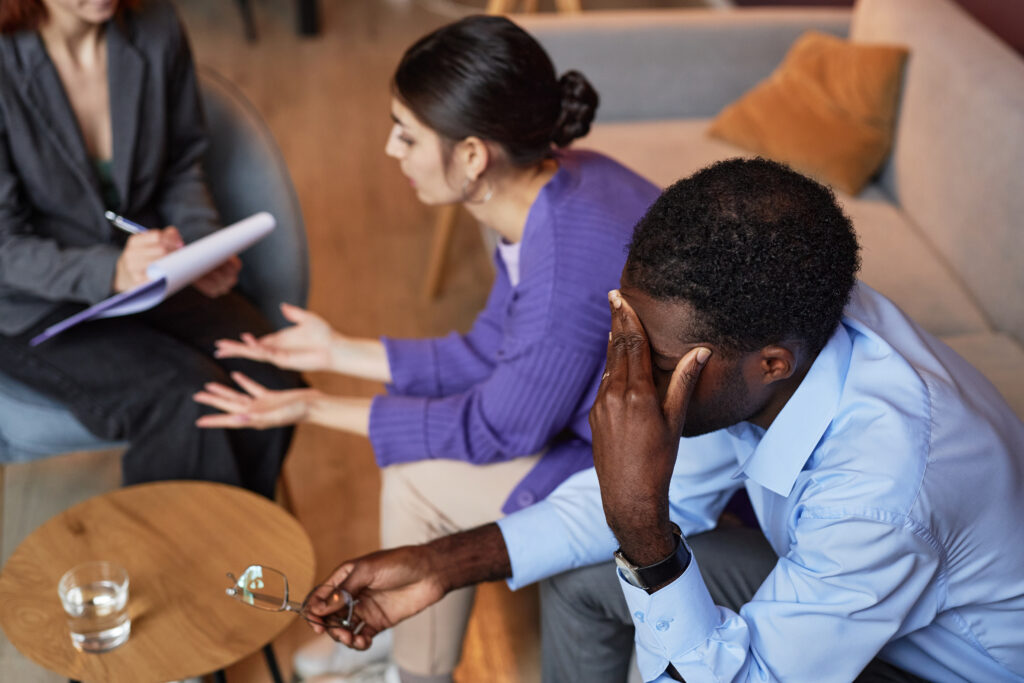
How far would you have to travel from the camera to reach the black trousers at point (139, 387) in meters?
1.64

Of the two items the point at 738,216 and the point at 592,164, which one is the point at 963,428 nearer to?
the point at 738,216

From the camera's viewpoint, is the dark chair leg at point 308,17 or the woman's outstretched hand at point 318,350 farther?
the dark chair leg at point 308,17

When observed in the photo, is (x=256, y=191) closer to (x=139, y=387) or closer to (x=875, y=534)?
(x=139, y=387)

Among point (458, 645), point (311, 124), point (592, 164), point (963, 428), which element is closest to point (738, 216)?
point (963, 428)

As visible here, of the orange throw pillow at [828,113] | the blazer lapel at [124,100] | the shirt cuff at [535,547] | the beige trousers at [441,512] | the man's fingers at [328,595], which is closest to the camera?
the man's fingers at [328,595]

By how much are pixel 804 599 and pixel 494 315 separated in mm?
812

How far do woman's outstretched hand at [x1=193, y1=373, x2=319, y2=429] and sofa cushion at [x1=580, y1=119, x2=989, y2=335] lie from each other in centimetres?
103

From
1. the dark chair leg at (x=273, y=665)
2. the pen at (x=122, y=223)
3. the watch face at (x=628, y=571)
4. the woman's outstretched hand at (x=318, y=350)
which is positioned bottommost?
the dark chair leg at (x=273, y=665)

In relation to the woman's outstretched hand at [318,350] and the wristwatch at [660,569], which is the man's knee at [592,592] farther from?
the woman's outstretched hand at [318,350]

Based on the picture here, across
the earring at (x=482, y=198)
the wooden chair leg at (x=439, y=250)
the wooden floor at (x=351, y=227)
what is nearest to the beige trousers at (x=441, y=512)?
the wooden floor at (x=351, y=227)

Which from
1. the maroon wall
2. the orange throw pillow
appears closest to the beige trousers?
the orange throw pillow

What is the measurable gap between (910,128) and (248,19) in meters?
2.57

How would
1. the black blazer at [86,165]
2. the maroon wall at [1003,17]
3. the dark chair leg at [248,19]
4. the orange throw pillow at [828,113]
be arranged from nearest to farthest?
the black blazer at [86,165], the orange throw pillow at [828,113], the maroon wall at [1003,17], the dark chair leg at [248,19]

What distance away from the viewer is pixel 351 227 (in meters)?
2.89
